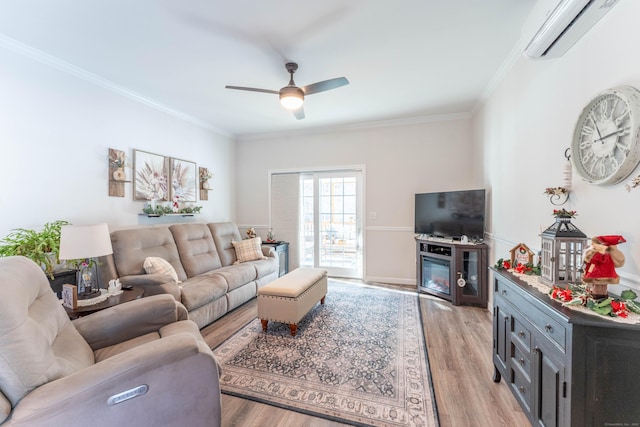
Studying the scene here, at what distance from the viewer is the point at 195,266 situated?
132 inches

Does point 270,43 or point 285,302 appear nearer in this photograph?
point 270,43

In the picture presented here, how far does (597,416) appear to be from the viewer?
1.06 m

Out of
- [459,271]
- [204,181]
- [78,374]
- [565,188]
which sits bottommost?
[459,271]

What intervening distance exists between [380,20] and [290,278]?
102 inches

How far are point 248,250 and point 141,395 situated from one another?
3007 millimetres

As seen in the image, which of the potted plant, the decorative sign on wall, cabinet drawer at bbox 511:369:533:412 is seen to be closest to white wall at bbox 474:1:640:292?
cabinet drawer at bbox 511:369:533:412

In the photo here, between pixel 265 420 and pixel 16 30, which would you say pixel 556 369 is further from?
pixel 16 30

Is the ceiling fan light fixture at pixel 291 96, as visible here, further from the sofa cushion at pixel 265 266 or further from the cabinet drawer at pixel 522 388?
the cabinet drawer at pixel 522 388

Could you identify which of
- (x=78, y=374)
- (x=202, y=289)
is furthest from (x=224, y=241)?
(x=78, y=374)

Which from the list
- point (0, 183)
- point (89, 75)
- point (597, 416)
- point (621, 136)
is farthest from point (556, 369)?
point (89, 75)

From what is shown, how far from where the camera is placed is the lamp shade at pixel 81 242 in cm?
190

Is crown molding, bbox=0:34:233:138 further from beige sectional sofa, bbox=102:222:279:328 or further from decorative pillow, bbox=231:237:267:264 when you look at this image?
decorative pillow, bbox=231:237:267:264

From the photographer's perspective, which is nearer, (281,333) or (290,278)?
(281,333)

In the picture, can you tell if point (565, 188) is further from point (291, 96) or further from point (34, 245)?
point (34, 245)
